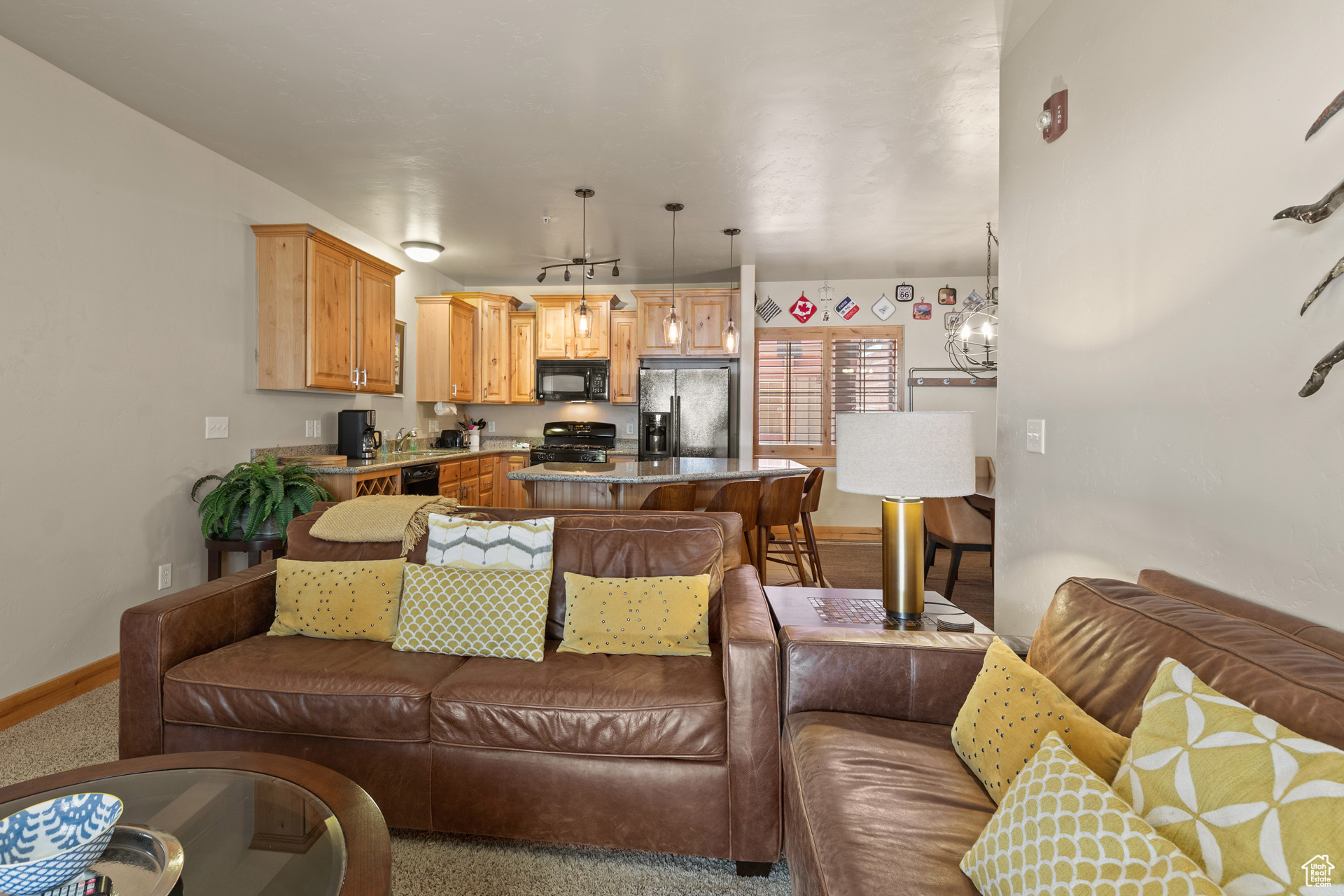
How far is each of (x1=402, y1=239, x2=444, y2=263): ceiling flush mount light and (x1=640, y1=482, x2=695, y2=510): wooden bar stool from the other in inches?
Answer: 128

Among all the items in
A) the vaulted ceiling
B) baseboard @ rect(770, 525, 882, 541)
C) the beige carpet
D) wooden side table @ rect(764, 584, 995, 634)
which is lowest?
the beige carpet

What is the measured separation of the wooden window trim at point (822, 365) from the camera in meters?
6.37

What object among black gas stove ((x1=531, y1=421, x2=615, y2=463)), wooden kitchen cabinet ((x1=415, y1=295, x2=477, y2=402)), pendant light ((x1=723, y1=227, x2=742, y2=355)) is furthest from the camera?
black gas stove ((x1=531, y1=421, x2=615, y2=463))

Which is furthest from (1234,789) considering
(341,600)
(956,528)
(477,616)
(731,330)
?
(731,330)

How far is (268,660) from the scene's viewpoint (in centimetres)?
188

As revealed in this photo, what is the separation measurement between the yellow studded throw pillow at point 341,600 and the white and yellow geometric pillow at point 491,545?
15 cm

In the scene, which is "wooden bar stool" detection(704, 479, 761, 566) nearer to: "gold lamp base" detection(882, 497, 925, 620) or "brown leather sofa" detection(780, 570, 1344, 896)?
"gold lamp base" detection(882, 497, 925, 620)

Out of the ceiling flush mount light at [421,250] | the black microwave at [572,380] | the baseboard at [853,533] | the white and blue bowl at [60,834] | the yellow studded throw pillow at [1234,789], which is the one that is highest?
the ceiling flush mount light at [421,250]

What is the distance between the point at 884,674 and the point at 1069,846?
2.37 feet

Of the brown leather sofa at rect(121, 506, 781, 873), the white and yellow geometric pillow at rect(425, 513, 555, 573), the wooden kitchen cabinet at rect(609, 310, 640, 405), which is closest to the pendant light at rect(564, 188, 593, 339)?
the wooden kitchen cabinet at rect(609, 310, 640, 405)

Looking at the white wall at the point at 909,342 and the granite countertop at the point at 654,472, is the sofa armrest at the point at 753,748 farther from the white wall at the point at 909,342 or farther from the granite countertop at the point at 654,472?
the white wall at the point at 909,342

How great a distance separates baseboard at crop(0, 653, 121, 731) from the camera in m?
2.57

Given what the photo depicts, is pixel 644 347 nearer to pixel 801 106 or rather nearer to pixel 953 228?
pixel 953 228

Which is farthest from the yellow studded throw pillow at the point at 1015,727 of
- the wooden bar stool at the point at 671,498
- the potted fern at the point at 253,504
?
the potted fern at the point at 253,504
